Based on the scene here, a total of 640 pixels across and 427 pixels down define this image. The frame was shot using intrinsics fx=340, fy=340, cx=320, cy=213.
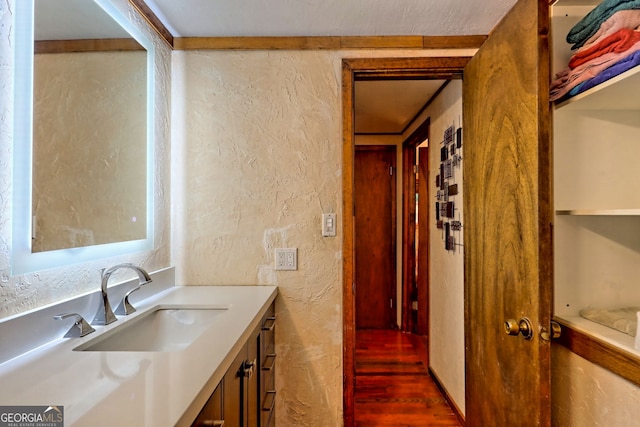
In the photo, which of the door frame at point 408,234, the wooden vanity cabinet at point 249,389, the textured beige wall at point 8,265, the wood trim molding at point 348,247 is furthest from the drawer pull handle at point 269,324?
the door frame at point 408,234

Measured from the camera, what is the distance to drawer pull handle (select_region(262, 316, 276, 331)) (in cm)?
156

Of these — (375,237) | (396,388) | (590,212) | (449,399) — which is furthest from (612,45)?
(375,237)

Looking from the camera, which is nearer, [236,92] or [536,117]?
[536,117]

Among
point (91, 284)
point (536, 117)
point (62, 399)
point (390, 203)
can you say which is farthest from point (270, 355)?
point (390, 203)

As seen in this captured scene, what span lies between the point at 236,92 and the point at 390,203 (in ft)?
8.44

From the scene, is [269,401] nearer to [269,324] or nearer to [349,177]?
[269,324]

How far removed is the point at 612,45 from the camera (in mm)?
994

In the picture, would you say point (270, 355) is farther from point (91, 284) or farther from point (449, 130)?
point (449, 130)

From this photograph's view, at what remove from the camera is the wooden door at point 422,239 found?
3408mm

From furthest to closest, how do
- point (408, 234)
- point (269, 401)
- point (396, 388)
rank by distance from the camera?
1. point (408, 234)
2. point (396, 388)
3. point (269, 401)

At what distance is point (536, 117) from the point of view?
113cm

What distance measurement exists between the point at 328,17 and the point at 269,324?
1.53 metres

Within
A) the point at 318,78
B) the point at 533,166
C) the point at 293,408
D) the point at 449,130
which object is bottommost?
the point at 293,408

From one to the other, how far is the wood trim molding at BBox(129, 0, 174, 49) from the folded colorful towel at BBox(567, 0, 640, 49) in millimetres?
1730
